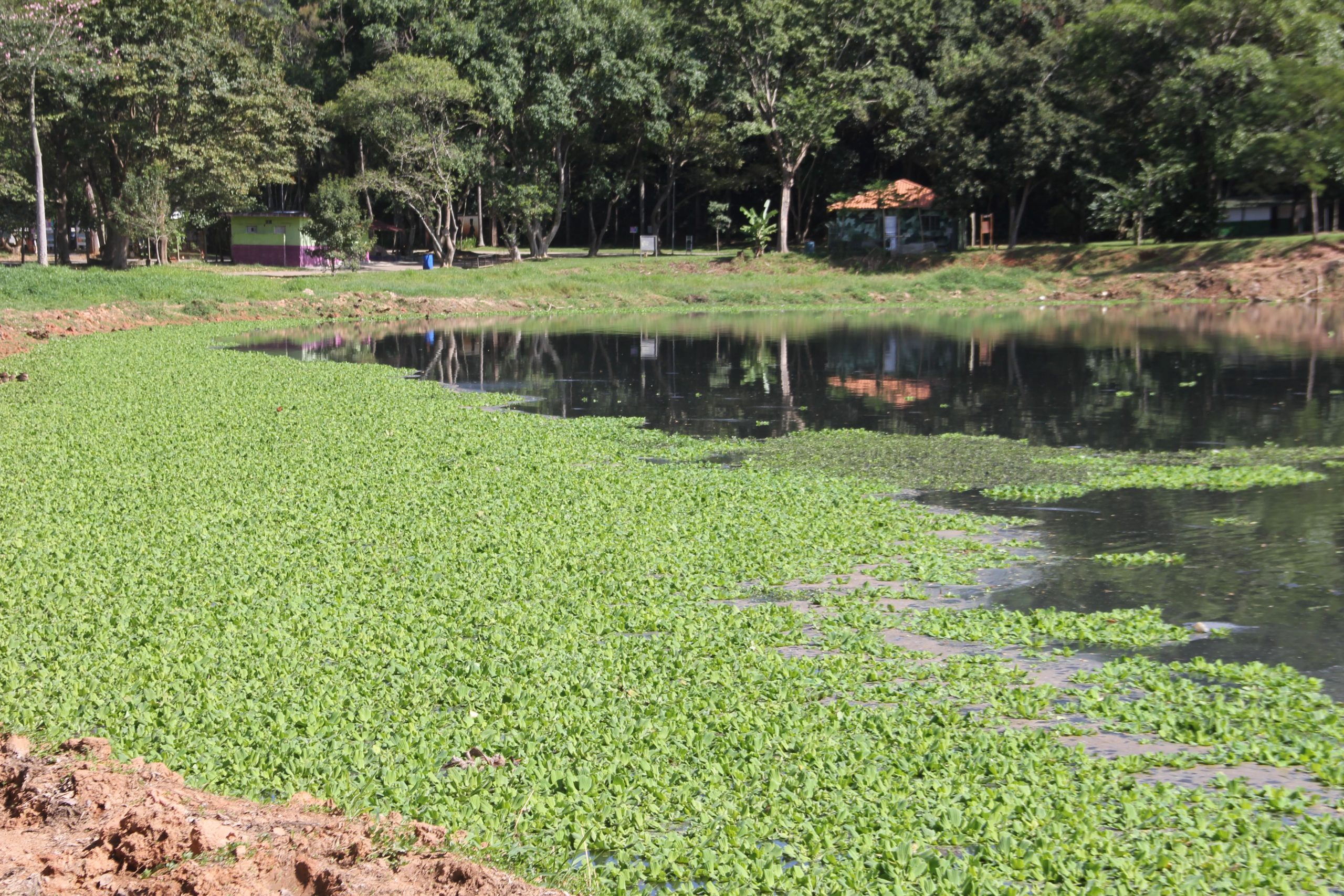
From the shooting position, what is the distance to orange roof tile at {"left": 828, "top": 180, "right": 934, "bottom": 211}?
65.3 meters

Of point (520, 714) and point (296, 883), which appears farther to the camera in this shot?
point (520, 714)

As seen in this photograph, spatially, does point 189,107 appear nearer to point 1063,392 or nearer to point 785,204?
point 785,204

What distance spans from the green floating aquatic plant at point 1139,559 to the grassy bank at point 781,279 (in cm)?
4152

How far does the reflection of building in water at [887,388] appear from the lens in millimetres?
25047

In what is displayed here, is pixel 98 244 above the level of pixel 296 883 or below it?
above

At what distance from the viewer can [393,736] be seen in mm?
7438

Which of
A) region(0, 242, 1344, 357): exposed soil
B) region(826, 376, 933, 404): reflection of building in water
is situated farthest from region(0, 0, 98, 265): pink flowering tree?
region(826, 376, 933, 404): reflection of building in water

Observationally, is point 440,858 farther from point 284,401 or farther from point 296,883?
point 284,401

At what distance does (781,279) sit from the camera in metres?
59.3

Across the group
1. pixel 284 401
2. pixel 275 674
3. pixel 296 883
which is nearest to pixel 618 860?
pixel 296 883

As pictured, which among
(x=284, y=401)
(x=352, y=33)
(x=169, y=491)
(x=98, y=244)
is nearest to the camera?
(x=169, y=491)

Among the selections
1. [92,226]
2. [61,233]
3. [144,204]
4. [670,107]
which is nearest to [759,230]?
[670,107]

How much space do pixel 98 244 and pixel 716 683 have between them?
9158cm

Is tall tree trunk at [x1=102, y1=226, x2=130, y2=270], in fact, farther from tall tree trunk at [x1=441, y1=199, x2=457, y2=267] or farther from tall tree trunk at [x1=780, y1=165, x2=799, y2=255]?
tall tree trunk at [x1=780, y1=165, x2=799, y2=255]
